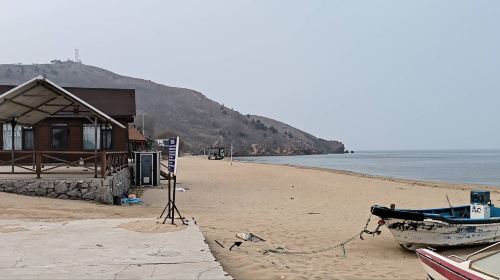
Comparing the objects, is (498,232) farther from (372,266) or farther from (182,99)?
(182,99)

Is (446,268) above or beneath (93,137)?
beneath

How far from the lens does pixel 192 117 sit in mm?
168750

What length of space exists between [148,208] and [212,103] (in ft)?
598

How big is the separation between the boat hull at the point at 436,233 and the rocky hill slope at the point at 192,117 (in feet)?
417

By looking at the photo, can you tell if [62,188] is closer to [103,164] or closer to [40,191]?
[40,191]

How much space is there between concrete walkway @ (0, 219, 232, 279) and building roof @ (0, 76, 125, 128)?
5936 millimetres

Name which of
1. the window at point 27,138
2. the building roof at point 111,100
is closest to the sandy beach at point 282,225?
the building roof at point 111,100

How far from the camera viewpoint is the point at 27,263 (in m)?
6.16

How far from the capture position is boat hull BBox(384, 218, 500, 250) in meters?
9.18

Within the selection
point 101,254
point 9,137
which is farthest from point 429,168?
point 101,254

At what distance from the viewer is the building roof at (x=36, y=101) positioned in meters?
13.9

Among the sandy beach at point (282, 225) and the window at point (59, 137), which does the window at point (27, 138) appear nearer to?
the window at point (59, 137)

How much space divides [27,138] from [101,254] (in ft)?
62.7

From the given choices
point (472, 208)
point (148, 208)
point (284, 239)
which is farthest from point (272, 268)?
point (148, 208)
